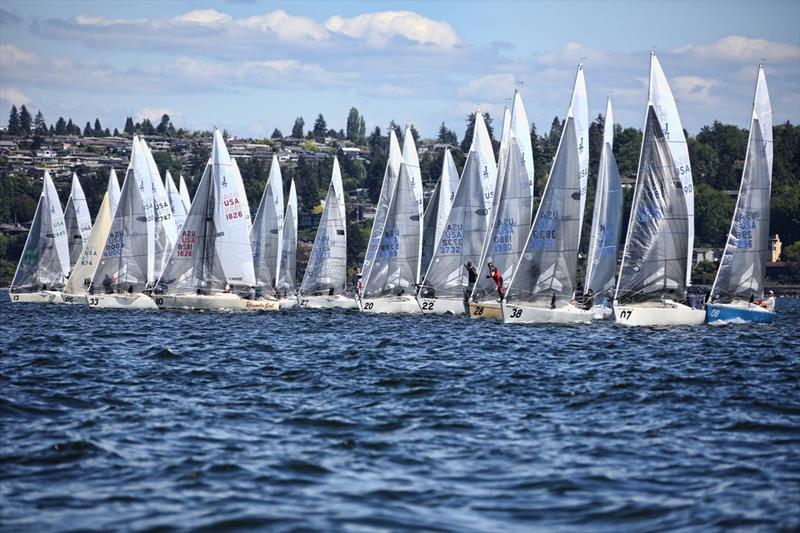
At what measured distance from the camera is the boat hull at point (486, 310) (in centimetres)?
4991

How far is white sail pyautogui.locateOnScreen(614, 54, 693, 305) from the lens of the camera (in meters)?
45.3

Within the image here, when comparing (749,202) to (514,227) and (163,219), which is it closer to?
(514,227)

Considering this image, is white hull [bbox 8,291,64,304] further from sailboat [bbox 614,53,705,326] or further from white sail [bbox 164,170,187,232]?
sailboat [bbox 614,53,705,326]

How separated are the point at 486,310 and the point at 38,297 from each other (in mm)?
37134

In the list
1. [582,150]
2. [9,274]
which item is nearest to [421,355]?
[582,150]

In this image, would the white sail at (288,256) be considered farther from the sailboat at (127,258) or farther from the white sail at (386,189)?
the sailboat at (127,258)

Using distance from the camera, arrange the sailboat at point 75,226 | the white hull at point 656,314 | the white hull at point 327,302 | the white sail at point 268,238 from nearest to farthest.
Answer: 1. the white hull at point 656,314
2. the white hull at point 327,302
3. the white sail at point 268,238
4. the sailboat at point 75,226

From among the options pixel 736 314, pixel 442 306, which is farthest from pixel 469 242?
pixel 736 314

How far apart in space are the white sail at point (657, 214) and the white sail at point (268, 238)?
30.8 metres

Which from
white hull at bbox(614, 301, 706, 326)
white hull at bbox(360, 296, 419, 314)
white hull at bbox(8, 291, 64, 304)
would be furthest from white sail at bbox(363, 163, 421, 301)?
white hull at bbox(8, 291, 64, 304)

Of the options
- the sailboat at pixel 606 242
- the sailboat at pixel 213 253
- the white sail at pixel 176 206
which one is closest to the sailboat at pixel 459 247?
the sailboat at pixel 213 253

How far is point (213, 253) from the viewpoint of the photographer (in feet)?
190

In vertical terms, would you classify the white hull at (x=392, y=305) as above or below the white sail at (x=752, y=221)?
below

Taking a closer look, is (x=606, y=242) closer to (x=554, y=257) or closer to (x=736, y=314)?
(x=554, y=257)
